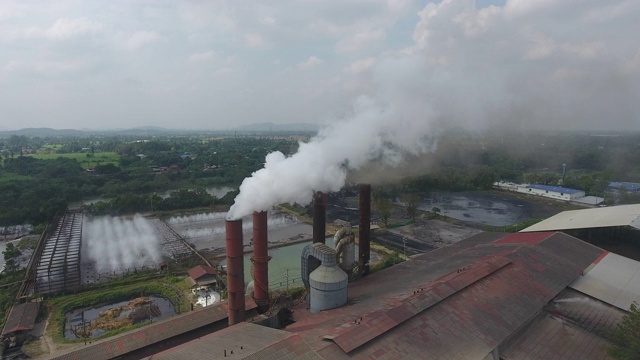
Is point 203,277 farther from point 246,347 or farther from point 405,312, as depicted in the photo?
point 405,312

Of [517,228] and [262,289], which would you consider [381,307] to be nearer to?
[262,289]

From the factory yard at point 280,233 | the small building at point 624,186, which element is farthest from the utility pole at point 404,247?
the small building at point 624,186

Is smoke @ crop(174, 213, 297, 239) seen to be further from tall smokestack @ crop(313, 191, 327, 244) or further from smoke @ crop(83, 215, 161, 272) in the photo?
tall smokestack @ crop(313, 191, 327, 244)

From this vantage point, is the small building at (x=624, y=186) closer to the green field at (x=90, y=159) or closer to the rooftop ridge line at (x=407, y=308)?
the rooftop ridge line at (x=407, y=308)

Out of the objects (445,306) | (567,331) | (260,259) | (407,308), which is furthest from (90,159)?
(567,331)

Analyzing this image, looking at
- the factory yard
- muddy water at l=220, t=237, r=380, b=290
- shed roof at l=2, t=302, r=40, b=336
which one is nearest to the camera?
shed roof at l=2, t=302, r=40, b=336

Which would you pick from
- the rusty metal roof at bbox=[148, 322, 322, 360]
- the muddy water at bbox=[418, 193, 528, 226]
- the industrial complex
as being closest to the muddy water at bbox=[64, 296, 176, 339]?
the industrial complex

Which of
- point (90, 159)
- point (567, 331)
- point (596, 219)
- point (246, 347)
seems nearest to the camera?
point (246, 347)
